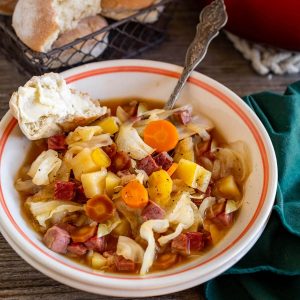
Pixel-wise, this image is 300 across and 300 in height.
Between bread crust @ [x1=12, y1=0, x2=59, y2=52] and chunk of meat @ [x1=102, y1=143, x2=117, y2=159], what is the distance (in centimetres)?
49

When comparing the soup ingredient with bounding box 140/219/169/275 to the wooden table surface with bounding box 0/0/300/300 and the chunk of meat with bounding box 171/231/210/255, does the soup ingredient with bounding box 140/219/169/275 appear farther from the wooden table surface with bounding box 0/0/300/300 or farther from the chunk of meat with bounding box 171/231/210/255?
the wooden table surface with bounding box 0/0/300/300

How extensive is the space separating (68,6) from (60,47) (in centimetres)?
17

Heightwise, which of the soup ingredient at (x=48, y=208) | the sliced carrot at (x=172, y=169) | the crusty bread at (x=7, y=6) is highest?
the crusty bread at (x=7, y=6)

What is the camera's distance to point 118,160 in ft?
5.96

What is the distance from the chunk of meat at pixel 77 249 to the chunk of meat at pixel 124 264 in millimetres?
105

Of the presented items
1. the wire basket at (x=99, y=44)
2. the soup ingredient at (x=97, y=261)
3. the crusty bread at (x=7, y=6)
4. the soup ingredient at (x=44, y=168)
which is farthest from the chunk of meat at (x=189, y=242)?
the crusty bread at (x=7, y=6)

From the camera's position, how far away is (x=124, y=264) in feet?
5.24

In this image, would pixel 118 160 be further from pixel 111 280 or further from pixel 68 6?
pixel 68 6

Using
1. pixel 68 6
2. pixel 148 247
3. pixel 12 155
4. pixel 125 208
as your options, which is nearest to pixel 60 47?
pixel 68 6

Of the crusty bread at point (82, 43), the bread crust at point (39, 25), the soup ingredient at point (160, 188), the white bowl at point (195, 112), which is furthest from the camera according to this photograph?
the crusty bread at point (82, 43)

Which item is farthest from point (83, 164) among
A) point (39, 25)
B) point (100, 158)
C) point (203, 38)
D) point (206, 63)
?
point (206, 63)

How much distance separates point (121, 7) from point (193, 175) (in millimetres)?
847

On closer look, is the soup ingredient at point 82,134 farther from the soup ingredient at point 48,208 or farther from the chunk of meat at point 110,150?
the soup ingredient at point 48,208

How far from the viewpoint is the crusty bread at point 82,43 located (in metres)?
2.18
